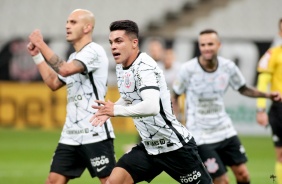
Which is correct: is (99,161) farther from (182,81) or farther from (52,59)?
(182,81)

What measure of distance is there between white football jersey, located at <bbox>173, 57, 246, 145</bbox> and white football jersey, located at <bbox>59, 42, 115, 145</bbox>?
5.31 ft

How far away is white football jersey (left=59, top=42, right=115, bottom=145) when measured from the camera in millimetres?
8602

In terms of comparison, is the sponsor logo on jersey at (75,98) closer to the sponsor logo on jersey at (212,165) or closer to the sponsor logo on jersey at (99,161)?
the sponsor logo on jersey at (99,161)

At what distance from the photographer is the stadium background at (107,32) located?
65.6 feet

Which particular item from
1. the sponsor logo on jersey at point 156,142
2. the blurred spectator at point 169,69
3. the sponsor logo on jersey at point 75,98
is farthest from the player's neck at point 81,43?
the blurred spectator at point 169,69

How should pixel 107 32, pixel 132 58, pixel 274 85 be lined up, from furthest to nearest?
1. pixel 107 32
2. pixel 274 85
3. pixel 132 58

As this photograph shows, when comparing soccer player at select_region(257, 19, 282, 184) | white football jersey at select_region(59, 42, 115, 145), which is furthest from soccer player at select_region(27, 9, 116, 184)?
soccer player at select_region(257, 19, 282, 184)

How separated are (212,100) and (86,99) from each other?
199 cm

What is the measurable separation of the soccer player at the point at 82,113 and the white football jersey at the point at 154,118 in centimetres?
101

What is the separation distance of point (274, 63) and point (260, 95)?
1025 millimetres

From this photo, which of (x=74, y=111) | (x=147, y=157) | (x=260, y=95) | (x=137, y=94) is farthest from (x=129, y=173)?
(x=260, y=95)

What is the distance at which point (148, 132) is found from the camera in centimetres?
757

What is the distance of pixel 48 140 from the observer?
18578 mm

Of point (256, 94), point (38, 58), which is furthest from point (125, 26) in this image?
point (256, 94)
